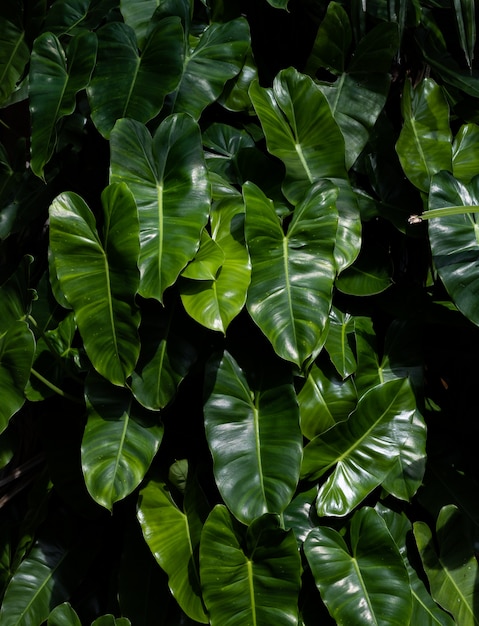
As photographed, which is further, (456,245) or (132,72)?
(132,72)

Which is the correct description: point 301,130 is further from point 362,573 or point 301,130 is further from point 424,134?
point 362,573

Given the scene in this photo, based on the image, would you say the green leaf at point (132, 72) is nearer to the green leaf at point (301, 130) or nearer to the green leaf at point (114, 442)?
the green leaf at point (301, 130)

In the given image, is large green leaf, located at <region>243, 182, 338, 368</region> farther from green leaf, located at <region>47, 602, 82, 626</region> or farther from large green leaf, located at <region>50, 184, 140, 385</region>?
green leaf, located at <region>47, 602, 82, 626</region>

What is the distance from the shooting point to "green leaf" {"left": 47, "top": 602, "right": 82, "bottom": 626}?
1566 millimetres

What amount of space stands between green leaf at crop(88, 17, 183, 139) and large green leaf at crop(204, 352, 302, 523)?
1.89 feet

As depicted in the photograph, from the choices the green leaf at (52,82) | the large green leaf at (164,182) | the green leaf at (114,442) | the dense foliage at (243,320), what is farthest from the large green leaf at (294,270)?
the green leaf at (52,82)

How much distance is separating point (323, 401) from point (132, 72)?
85cm

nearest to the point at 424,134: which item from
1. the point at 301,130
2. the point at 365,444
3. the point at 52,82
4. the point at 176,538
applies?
the point at 301,130

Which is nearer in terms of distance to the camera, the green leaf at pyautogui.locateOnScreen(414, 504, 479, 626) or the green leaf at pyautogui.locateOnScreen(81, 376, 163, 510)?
the green leaf at pyautogui.locateOnScreen(81, 376, 163, 510)

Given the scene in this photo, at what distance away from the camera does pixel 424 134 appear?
72.6 inches

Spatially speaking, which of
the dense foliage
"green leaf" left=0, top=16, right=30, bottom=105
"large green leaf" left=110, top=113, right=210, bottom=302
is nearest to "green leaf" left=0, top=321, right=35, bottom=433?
the dense foliage

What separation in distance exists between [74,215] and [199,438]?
0.64m

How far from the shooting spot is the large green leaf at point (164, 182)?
148 cm

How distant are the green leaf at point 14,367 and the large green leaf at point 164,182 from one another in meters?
0.26
